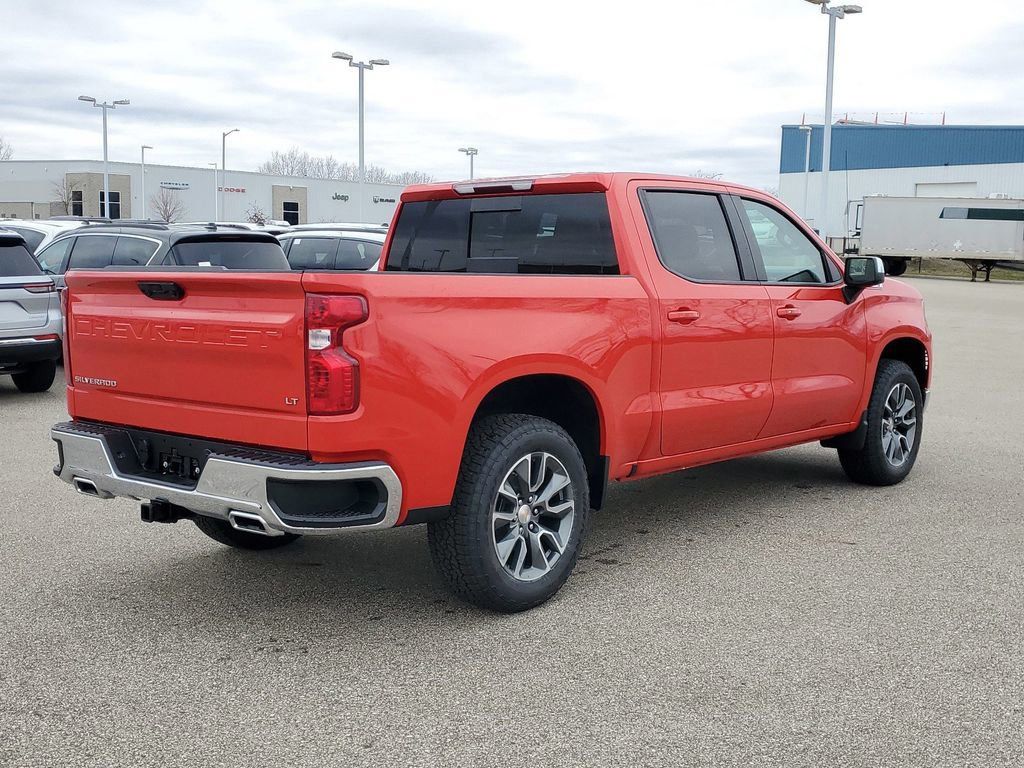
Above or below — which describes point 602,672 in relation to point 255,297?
below

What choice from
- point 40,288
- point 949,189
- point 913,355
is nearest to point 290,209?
point 949,189

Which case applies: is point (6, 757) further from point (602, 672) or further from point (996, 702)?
point (996, 702)

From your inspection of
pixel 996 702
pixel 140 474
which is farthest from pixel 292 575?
pixel 996 702

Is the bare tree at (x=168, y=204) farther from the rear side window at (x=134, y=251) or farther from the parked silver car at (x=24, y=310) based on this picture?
the parked silver car at (x=24, y=310)

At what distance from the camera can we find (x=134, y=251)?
13266mm

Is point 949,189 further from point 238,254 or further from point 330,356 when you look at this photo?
point 330,356

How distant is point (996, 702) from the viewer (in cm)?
389

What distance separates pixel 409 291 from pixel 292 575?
5.98 feet

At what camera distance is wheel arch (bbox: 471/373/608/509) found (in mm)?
5090

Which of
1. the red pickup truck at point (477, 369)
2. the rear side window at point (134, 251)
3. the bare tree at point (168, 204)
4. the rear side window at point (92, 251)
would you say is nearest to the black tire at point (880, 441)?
the red pickup truck at point (477, 369)

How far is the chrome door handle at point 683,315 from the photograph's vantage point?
18.0ft

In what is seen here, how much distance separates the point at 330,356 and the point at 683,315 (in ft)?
6.89

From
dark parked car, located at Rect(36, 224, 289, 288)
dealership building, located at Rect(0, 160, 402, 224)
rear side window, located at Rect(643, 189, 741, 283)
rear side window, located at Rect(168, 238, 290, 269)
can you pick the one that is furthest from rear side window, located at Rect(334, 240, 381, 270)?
dealership building, located at Rect(0, 160, 402, 224)

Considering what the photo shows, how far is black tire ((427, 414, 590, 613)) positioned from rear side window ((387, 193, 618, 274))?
1092 mm
